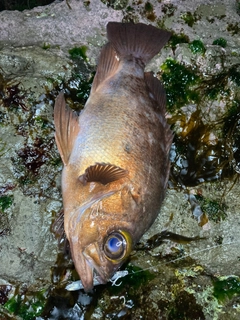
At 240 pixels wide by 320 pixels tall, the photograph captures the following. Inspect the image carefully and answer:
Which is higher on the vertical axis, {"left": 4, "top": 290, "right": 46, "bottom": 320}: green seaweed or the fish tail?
the fish tail

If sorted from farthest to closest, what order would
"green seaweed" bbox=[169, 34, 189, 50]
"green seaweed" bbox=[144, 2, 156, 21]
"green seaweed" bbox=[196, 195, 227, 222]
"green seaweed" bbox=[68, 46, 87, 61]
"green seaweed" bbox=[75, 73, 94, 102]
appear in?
"green seaweed" bbox=[144, 2, 156, 21] < "green seaweed" bbox=[169, 34, 189, 50] < "green seaweed" bbox=[68, 46, 87, 61] < "green seaweed" bbox=[75, 73, 94, 102] < "green seaweed" bbox=[196, 195, 227, 222]

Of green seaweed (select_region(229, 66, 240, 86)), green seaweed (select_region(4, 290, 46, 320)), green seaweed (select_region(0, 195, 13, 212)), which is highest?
green seaweed (select_region(229, 66, 240, 86))

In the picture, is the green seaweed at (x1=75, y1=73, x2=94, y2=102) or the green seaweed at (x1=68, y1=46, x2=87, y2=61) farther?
the green seaweed at (x1=68, y1=46, x2=87, y2=61)

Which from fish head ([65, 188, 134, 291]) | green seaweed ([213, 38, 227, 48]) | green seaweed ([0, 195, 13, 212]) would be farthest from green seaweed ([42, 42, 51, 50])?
fish head ([65, 188, 134, 291])

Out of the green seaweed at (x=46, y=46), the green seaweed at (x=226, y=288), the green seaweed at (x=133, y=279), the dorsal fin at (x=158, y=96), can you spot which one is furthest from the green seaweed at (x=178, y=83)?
the green seaweed at (x=226, y=288)

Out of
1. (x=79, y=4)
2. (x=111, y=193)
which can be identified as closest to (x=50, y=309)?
(x=111, y=193)

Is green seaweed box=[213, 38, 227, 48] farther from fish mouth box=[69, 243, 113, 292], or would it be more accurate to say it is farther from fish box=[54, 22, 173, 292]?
fish mouth box=[69, 243, 113, 292]

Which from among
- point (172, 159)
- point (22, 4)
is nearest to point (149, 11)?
point (172, 159)
